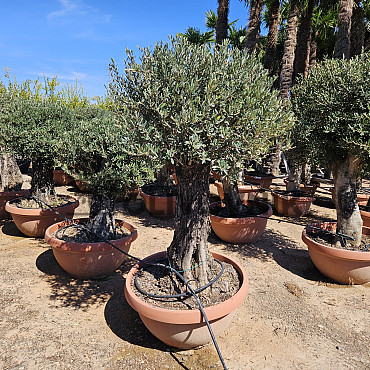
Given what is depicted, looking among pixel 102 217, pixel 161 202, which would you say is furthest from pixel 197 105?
pixel 161 202

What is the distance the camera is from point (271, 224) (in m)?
8.03

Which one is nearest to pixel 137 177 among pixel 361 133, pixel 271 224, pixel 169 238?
pixel 169 238

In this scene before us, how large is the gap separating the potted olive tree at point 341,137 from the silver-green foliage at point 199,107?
2.03 m

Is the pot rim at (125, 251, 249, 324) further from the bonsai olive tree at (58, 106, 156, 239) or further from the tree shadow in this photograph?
the bonsai olive tree at (58, 106, 156, 239)

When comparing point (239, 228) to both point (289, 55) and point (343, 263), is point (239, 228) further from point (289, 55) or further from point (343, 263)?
point (289, 55)

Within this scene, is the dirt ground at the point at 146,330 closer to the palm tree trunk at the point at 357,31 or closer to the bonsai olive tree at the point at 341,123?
the bonsai olive tree at the point at 341,123

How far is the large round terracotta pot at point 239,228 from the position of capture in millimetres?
6258

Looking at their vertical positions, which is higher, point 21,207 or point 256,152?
point 256,152

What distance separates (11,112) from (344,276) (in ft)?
22.9

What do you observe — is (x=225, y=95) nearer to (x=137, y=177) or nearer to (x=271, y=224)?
(x=137, y=177)

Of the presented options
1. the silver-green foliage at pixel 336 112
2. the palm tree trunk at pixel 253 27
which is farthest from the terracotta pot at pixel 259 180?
the silver-green foliage at pixel 336 112

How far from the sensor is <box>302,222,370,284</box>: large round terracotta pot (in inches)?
184

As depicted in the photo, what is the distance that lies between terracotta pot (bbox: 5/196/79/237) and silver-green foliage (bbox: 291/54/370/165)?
4.90 m

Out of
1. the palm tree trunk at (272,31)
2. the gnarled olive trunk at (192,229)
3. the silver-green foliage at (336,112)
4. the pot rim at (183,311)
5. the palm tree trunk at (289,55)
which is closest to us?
the pot rim at (183,311)
